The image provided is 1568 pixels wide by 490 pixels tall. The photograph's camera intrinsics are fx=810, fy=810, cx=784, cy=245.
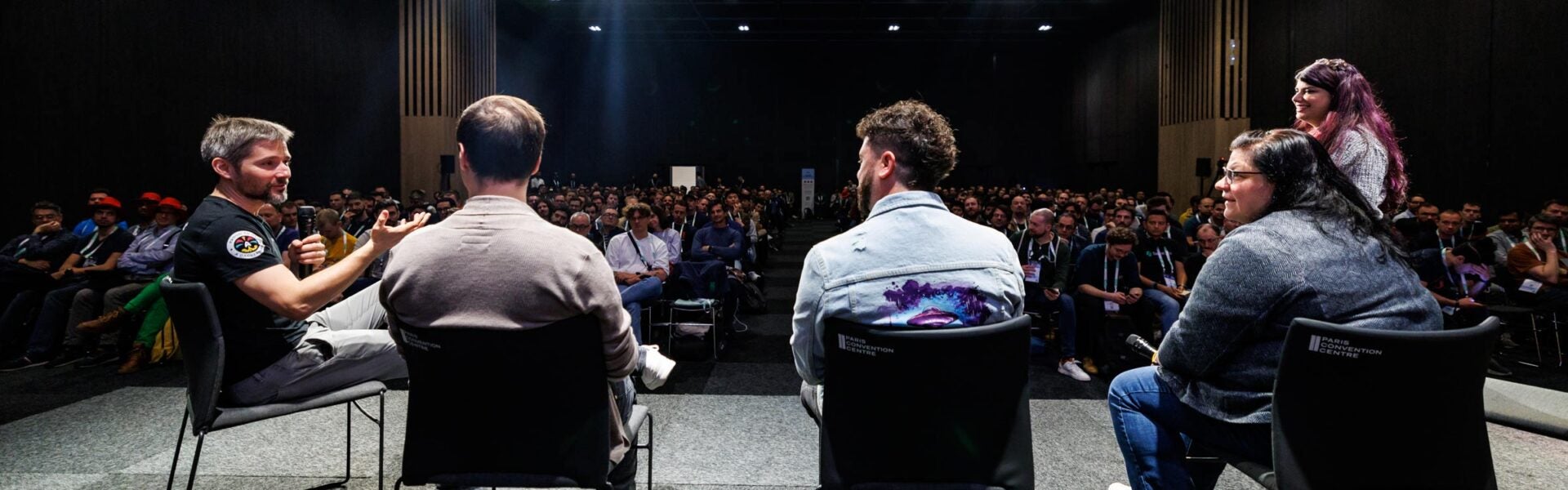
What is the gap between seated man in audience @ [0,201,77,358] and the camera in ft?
18.4

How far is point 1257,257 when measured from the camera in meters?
1.54

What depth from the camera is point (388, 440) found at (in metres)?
3.57

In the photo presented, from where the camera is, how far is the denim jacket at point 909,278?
1.54 meters

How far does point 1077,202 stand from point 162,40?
10378mm

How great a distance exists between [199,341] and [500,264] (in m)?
1.34

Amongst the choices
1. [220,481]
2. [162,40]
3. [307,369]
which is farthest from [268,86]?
[307,369]

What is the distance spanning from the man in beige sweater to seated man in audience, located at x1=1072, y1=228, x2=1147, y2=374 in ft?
14.5

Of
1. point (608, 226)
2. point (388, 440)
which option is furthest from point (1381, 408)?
point (608, 226)

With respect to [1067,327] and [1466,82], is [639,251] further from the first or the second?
[1466,82]

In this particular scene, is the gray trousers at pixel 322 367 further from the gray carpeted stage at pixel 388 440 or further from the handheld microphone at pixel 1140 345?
the handheld microphone at pixel 1140 345

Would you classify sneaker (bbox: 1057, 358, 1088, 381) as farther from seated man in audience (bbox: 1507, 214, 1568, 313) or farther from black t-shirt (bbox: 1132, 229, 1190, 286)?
seated man in audience (bbox: 1507, 214, 1568, 313)

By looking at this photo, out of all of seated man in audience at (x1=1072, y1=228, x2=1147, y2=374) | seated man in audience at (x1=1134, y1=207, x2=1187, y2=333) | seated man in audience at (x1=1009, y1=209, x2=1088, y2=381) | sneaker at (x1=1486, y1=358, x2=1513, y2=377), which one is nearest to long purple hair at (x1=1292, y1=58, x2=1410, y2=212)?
seated man in audience at (x1=1072, y1=228, x2=1147, y2=374)

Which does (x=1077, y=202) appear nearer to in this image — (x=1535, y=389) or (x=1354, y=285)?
(x=1535, y=389)

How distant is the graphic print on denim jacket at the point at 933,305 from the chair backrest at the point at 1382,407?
563 millimetres
